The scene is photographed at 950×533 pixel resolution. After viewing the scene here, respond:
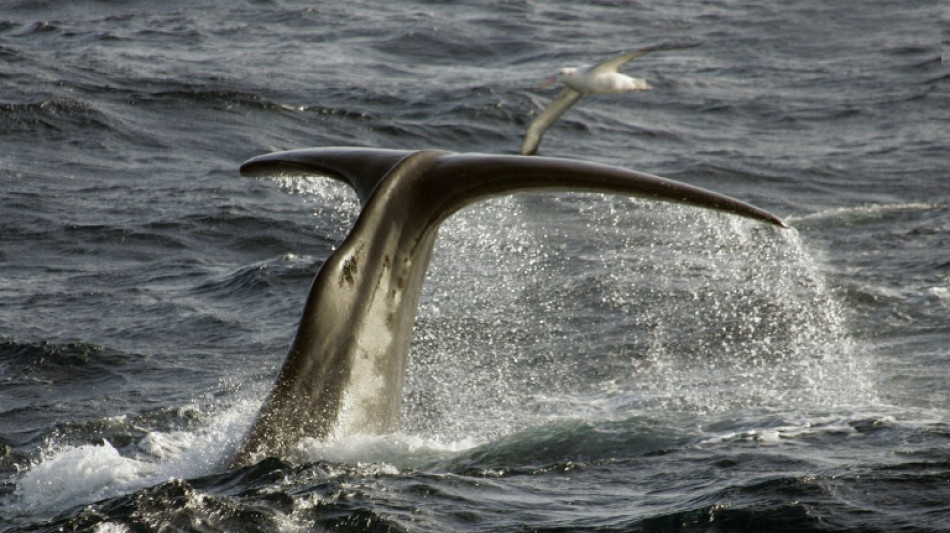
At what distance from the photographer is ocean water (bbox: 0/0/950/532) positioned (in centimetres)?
671

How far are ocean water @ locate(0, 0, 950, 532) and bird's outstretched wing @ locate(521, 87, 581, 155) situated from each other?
0.95 meters

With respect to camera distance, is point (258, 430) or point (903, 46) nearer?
point (258, 430)

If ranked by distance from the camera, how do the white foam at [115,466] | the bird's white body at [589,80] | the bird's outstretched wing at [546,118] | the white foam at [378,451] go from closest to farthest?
the white foam at [378,451] < the white foam at [115,466] < the bird's outstretched wing at [546,118] < the bird's white body at [589,80]

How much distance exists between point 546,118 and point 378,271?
895cm

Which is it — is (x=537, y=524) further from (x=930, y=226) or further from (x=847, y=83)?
(x=847, y=83)

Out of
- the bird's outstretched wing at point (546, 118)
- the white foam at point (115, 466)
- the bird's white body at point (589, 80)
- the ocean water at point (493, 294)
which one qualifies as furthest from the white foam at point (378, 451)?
the bird's white body at point (589, 80)

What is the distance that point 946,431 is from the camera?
769 cm

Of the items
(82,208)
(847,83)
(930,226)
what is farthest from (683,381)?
(847,83)

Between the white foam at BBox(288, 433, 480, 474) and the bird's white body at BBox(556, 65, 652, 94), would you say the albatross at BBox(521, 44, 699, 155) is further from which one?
the white foam at BBox(288, 433, 480, 474)

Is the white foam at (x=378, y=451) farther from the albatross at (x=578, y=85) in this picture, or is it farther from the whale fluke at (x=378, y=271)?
the albatross at (x=578, y=85)

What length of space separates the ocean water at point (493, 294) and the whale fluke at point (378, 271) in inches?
8.5

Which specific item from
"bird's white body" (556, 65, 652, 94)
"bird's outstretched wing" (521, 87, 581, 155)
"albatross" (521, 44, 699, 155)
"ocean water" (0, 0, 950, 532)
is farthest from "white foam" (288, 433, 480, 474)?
"bird's white body" (556, 65, 652, 94)

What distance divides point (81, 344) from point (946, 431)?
654 cm

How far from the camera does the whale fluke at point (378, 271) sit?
6.50 metres
